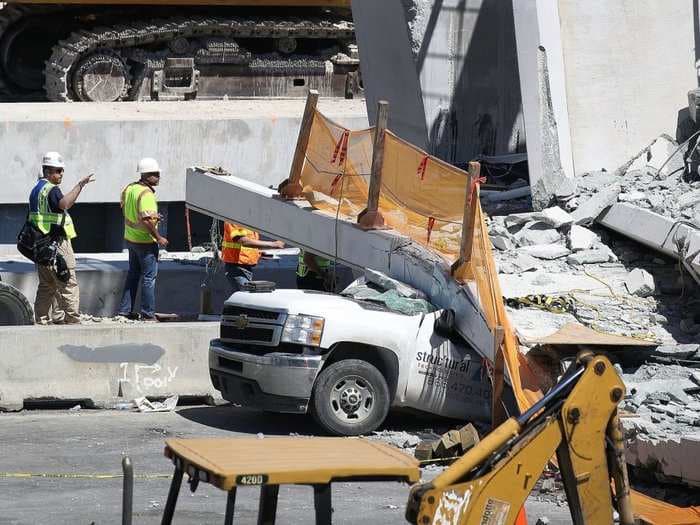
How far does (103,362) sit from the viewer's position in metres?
11.7

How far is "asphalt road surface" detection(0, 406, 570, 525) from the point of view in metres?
8.19

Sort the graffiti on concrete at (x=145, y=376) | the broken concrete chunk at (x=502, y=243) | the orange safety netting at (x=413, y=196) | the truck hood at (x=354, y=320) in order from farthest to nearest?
the broken concrete chunk at (x=502, y=243) < the graffiti on concrete at (x=145, y=376) < the truck hood at (x=354, y=320) < the orange safety netting at (x=413, y=196)

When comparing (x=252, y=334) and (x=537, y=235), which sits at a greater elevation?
(x=537, y=235)

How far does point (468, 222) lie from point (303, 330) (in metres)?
1.47

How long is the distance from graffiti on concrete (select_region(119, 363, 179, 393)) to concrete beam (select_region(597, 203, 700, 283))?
A: 14.1 feet

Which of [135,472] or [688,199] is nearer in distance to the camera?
[135,472]

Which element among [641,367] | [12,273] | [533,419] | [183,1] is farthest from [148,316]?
[183,1]

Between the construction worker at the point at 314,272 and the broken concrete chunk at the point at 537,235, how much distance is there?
2.06 m

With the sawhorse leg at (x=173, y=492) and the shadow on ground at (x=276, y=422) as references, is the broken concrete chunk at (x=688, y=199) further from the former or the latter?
the sawhorse leg at (x=173, y=492)

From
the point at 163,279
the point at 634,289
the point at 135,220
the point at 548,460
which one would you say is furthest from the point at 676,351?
the point at 163,279

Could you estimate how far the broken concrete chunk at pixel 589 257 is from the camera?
40.8 ft

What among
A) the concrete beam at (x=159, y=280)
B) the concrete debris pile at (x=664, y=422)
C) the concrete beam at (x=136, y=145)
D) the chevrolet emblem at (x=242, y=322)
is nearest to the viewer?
the concrete debris pile at (x=664, y=422)

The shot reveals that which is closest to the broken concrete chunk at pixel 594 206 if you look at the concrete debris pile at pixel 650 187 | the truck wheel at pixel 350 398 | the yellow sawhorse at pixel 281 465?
the concrete debris pile at pixel 650 187

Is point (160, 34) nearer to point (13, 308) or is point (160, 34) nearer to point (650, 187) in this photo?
point (13, 308)
